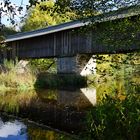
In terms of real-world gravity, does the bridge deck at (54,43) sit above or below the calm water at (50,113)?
above

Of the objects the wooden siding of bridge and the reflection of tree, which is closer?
the reflection of tree

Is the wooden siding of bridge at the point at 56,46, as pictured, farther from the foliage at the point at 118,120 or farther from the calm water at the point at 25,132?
the foliage at the point at 118,120

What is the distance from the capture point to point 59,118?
11555 mm

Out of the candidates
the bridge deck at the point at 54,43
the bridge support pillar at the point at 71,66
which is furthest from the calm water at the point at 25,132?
the bridge support pillar at the point at 71,66

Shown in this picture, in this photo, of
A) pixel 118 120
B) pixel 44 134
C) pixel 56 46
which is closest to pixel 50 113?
pixel 44 134

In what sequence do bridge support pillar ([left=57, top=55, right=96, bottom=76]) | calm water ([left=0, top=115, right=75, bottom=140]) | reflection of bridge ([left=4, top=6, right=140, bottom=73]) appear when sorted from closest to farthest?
calm water ([left=0, top=115, right=75, bottom=140]), reflection of bridge ([left=4, top=6, right=140, bottom=73]), bridge support pillar ([left=57, top=55, right=96, bottom=76])

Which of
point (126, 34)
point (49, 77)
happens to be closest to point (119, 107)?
point (126, 34)

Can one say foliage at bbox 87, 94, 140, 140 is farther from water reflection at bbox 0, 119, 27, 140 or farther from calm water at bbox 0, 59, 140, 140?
water reflection at bbox 0, 119, 27, 140

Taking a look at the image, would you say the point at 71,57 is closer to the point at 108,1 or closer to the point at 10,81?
the point at 10,81

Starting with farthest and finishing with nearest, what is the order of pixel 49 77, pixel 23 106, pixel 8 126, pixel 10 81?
pixel 49 77, pixel 10 81, pixel 23 106, pixel 8 126

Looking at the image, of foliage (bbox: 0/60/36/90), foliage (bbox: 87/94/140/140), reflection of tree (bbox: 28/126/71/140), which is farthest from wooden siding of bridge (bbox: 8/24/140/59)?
foliage (bbox: 87/94/140/140)

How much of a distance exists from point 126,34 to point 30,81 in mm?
17900

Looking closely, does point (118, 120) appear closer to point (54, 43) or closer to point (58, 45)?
point (58, 45)

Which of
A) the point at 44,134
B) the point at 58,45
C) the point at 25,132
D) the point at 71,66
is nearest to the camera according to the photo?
the point at 44,134
